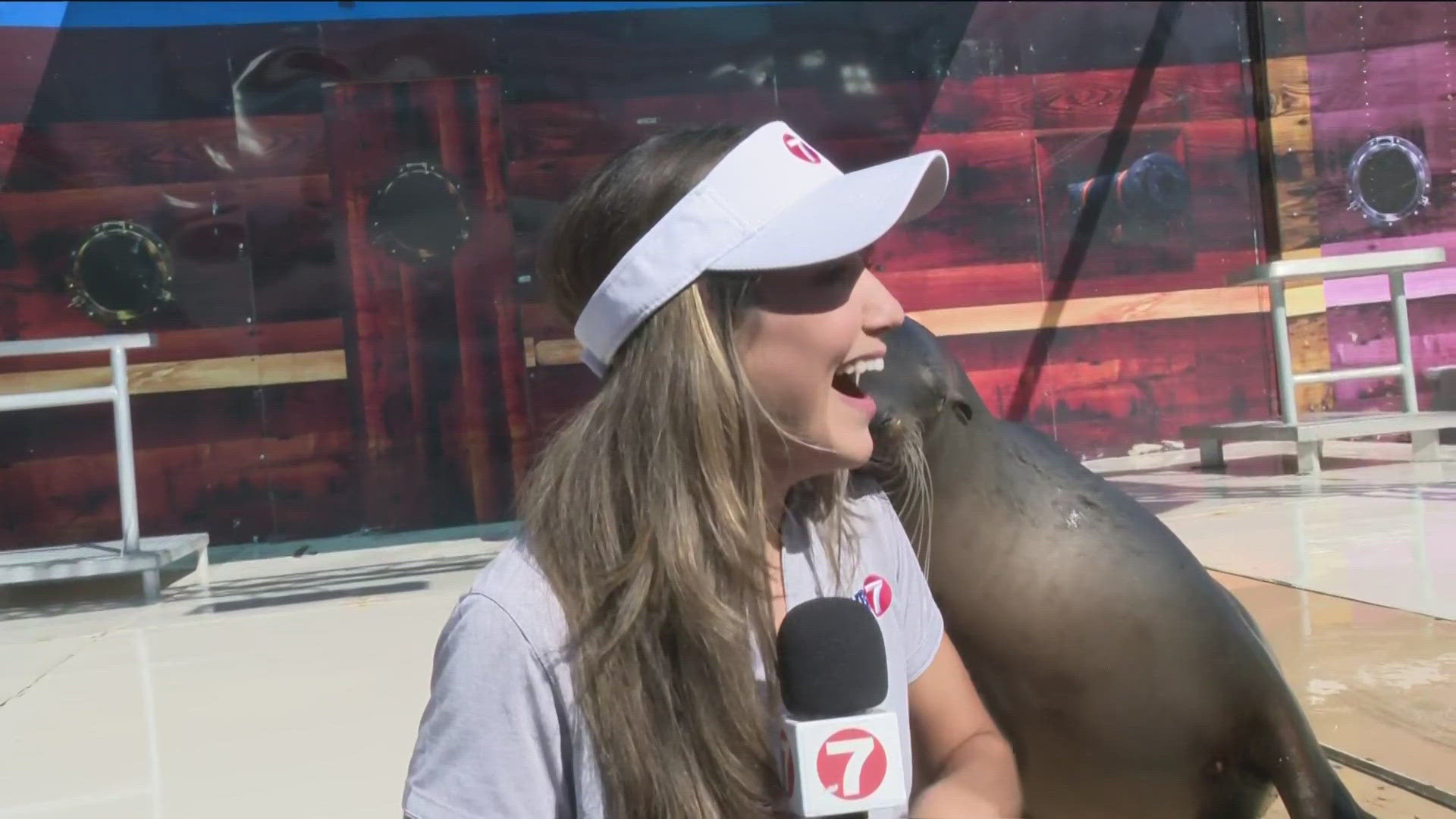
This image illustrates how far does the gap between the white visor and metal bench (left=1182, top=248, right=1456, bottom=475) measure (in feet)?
17.8

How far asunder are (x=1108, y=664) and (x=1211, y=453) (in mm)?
→ 5528

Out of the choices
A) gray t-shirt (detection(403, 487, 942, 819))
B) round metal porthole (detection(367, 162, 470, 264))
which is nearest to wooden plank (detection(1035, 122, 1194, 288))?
round metal porthole (detection(367, 162, 470, 264))

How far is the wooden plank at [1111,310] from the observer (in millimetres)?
7211

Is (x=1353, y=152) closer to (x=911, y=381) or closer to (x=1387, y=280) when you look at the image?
(x=1387, y=280)

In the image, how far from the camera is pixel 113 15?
6.48 m

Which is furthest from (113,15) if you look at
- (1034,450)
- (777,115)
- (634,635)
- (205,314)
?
(634,635)

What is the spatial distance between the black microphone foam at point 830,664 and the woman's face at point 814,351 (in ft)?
0.77

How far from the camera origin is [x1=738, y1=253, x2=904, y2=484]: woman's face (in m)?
1.22

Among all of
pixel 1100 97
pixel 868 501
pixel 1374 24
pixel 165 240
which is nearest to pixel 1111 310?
pixel 1100 97

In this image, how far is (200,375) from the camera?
659 cm

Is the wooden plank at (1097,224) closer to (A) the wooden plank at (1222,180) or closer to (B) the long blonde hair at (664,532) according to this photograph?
(A) the wooden plank at (1222,180)

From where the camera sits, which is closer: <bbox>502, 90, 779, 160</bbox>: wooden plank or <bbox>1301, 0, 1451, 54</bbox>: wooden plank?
<bbox>502, 90, 779, 160</bbox>: wooden plank

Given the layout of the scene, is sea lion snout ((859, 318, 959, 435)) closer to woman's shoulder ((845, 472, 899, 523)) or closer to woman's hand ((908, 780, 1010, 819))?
woman's shoulder ((845, 472, 899, 523))

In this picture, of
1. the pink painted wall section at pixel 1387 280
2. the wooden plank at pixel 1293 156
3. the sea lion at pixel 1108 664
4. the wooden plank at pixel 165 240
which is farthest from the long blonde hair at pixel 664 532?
the pink painted wall section at pixel 1387 280
